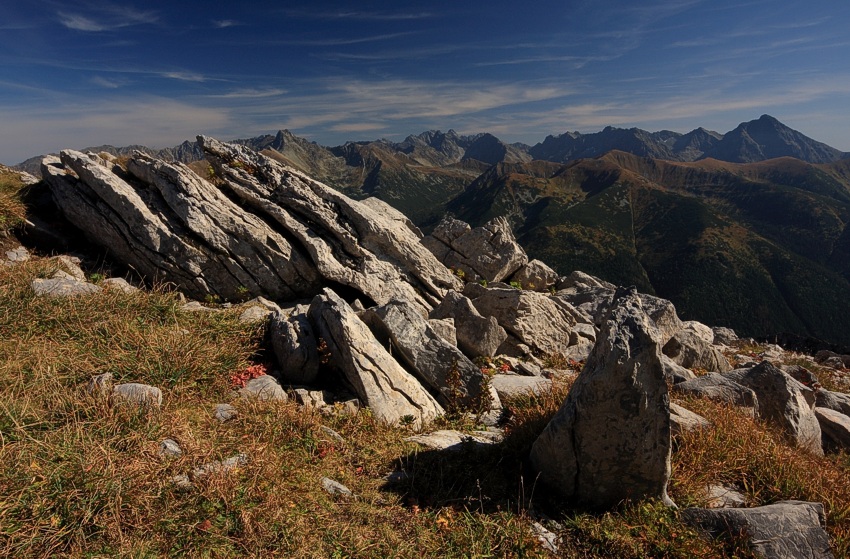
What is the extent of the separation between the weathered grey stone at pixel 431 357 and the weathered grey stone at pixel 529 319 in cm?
675

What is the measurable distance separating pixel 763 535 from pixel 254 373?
1196 cm

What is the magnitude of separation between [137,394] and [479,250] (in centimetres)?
2668

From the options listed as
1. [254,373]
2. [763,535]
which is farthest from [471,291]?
[763,535]

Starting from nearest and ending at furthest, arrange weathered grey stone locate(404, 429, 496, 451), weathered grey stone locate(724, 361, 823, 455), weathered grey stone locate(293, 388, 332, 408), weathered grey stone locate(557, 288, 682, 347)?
1. weathered grey stone locate(404, 429, 496, 451)
2. weathered grey stone locate(293, 388, 332, 408)
3. weathered grey stone locate(724, 361, 823, 455)
4. weathered grey stone locate(557, 288, 682, 347)

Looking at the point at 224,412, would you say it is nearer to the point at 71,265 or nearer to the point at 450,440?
the point at 450,440

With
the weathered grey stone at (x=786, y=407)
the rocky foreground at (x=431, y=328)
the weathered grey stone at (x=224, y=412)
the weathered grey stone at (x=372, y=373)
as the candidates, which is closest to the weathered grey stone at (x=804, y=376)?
the rocky foreground at (x=431, y=328)

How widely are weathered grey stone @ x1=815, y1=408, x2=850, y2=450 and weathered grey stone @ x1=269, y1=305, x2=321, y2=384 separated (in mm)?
16320

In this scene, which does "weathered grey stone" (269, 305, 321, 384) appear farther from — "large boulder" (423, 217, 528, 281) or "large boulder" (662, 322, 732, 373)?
"large boulder" (423, 217, 528, 281)

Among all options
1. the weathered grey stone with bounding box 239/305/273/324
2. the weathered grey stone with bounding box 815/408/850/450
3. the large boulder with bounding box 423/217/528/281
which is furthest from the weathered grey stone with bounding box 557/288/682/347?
the weathered grey stone with bounding box 239/305/273/324

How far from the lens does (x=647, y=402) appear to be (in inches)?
307

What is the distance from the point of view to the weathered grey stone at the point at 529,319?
2025cm

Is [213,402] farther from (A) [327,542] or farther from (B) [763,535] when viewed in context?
(B) [763,535]

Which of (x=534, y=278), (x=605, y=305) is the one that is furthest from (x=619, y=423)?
(x=534, y=278)

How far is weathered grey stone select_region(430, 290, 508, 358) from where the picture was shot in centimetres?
1759
